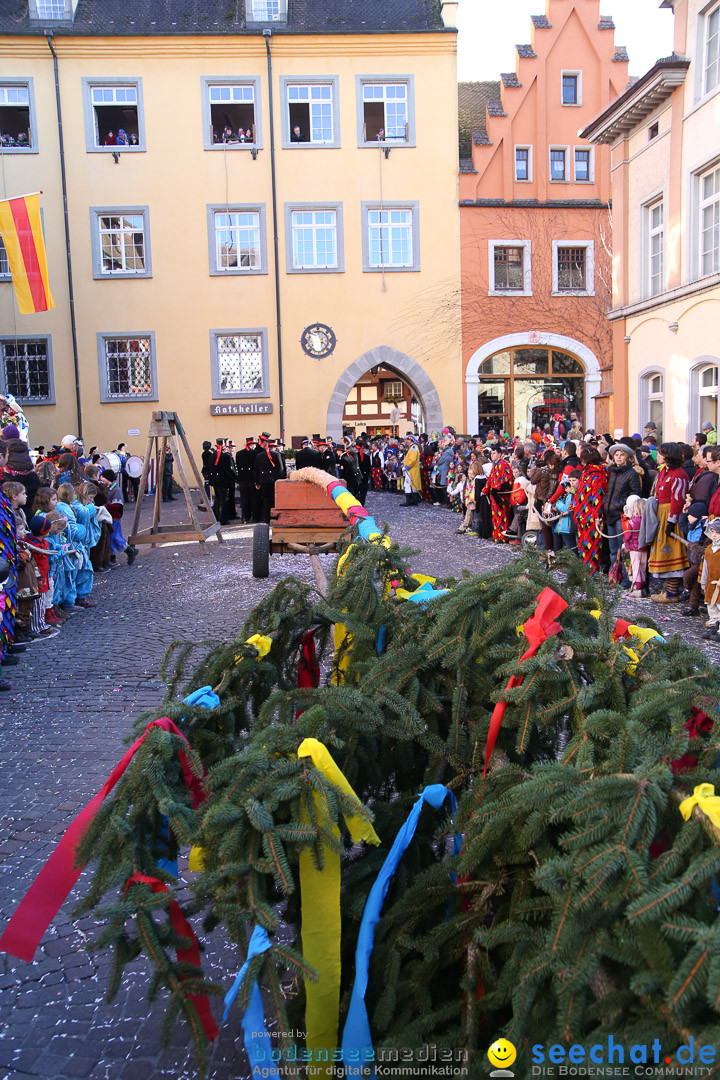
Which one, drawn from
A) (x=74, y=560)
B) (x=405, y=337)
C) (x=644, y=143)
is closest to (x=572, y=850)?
(x=74, y=560)

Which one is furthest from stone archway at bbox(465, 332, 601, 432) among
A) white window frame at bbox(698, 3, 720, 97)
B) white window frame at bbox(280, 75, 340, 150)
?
white window frame at bbox(698, 3, 720, 97)

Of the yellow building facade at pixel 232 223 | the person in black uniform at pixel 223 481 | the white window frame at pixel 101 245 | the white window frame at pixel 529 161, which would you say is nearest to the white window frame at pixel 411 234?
the yellow building facade at pixel 232 223

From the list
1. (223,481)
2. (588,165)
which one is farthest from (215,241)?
(588,165)

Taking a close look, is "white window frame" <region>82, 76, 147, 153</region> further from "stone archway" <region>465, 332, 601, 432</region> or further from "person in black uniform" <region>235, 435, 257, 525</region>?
"person in black uniform" <region>235, 435, 257, 525</region>

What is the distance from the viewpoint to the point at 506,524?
14969mm

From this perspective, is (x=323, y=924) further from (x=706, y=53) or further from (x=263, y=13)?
(x=263, y=13)

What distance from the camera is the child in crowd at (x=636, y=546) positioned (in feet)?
32.2

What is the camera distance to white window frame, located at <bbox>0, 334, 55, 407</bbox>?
27109 millimetres

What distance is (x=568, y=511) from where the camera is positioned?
11.4 m

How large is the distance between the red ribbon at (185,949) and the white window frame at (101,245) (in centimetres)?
2728

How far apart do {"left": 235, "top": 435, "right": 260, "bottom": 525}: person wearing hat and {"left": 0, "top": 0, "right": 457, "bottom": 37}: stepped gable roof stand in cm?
1576

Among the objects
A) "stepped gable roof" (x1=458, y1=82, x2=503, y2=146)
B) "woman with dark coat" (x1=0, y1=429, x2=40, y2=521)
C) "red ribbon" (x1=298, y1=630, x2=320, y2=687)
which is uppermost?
"stepped gable roof" (x1=458, y1=82, x2=503, y2=146)

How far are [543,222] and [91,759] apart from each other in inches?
1058

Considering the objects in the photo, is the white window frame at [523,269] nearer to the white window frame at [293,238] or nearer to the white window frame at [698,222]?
the white window frame at [293,238]
